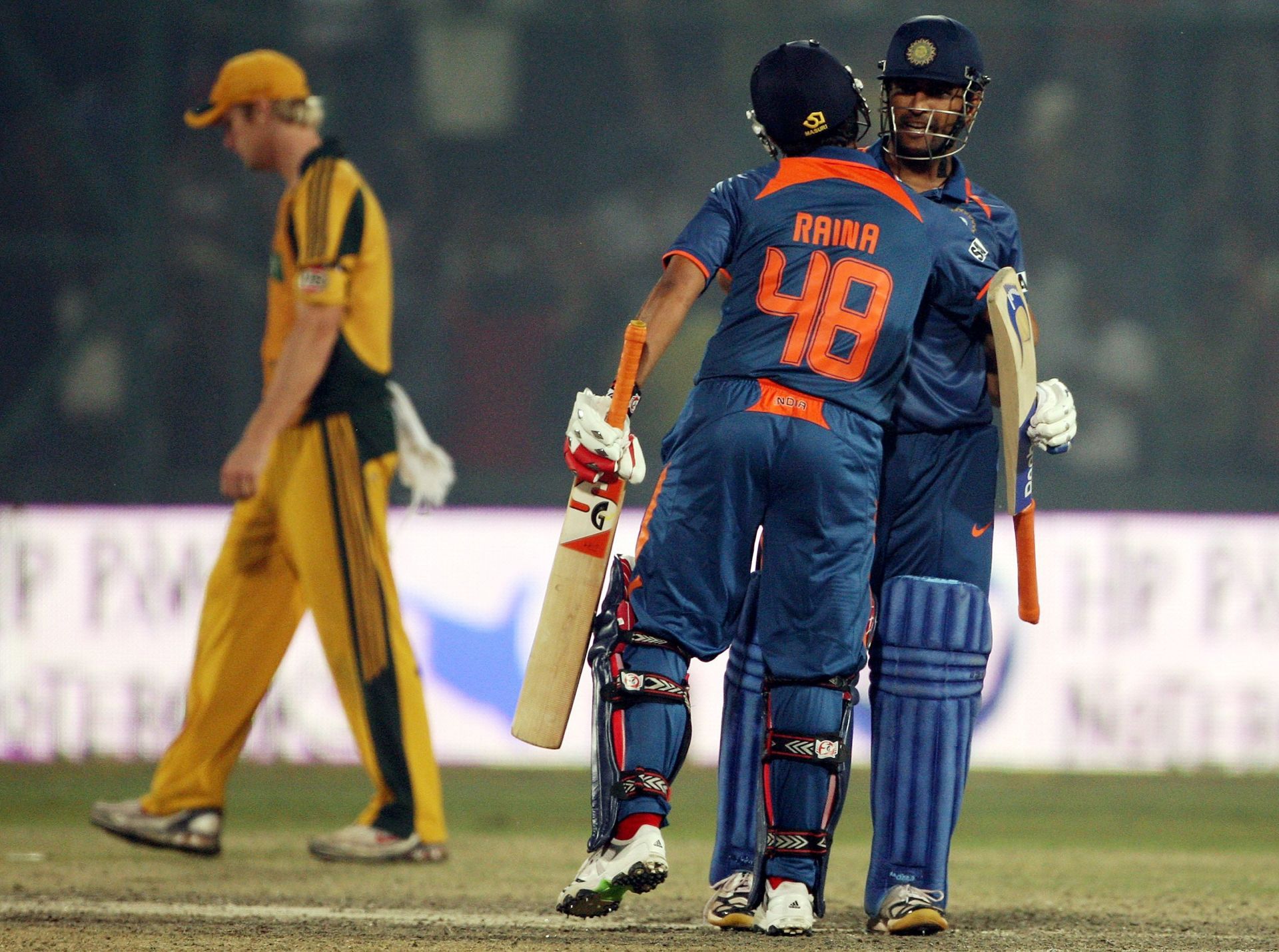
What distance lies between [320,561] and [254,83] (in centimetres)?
136

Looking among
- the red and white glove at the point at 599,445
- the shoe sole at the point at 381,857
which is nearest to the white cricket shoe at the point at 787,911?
the red and white glove at the point at 599,445

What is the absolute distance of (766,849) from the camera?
3434mm

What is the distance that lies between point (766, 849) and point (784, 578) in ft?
1.70

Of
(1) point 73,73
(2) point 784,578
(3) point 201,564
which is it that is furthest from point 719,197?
(1) point 73,73

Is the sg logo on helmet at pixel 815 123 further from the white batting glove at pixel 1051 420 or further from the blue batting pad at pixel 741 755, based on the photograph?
the blue batting pad at pixel 741 755

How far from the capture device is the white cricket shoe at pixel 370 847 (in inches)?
185

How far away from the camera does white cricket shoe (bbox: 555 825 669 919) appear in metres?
3.15

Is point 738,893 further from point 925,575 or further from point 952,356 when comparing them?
point 952,356

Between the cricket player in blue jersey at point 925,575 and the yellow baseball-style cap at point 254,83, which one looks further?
the yellow baseball-style cap at point 254,83

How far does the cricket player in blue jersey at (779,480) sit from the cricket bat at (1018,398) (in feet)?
0.61

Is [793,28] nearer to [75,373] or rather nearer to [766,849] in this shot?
[75,373]

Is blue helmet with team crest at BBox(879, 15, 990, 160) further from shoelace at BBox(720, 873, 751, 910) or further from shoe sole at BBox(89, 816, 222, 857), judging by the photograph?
shoe sole at BBox(89, 816, 222, 857)

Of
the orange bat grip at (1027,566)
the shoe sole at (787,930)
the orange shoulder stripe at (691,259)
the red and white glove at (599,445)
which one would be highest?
the orange shoulder stripe at (691,259)

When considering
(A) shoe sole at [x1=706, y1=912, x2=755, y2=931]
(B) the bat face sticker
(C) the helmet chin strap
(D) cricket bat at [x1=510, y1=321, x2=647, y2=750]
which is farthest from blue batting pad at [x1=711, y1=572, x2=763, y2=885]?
(C) the helmet chin strap
